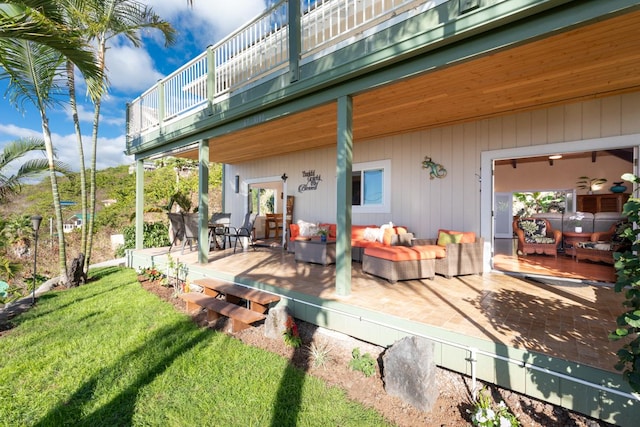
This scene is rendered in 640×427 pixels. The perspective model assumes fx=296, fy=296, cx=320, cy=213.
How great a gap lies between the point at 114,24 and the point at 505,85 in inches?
298

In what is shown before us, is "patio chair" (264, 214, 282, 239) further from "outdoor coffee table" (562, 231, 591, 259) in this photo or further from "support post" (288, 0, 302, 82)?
"outdoor coffee table" (562, 231, 591, 259)

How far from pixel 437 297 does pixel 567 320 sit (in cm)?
119

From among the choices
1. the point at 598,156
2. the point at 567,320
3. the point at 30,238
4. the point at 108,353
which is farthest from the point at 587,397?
the point at 30,238

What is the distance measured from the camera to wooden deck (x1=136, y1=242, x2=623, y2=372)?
2350 millimetres

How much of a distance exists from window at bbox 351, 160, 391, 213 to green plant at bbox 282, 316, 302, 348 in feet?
12.8

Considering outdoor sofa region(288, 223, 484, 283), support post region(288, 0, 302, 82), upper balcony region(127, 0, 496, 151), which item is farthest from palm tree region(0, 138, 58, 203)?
outdoor sofa region(288, 223, 484, 283)

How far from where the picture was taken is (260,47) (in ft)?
15.8

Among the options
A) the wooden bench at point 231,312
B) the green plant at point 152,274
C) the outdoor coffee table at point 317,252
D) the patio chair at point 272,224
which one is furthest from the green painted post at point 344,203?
the patio chair at point 272,224

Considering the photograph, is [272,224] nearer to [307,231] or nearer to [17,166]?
[307,231]

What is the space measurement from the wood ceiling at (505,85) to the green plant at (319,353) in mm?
3068

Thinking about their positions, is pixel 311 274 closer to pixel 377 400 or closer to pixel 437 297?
pixel 437 297

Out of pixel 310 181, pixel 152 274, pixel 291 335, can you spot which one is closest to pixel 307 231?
pixel 310 181

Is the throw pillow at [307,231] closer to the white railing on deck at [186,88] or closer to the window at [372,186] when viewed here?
the window at [372,186]

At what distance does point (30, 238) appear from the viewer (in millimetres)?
9820
